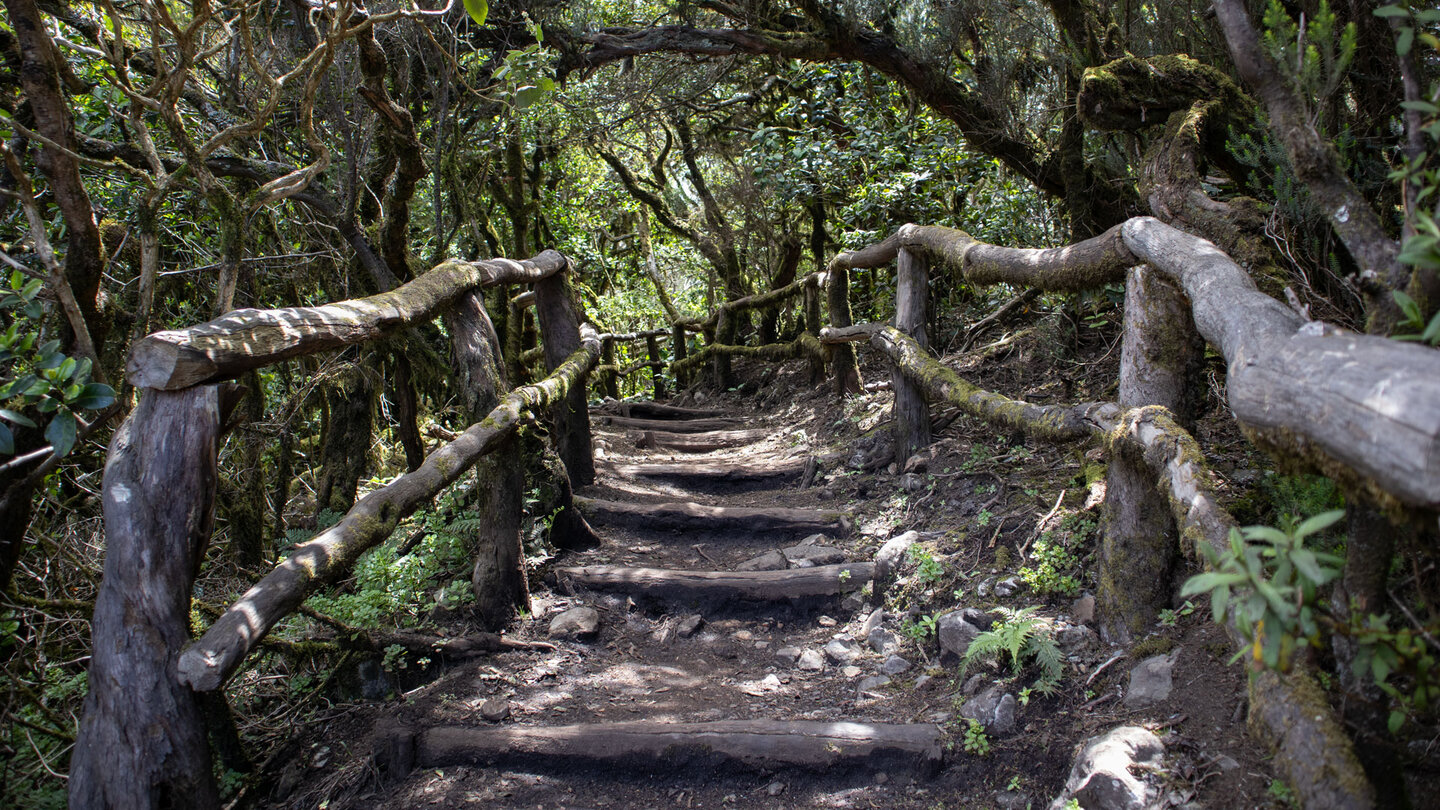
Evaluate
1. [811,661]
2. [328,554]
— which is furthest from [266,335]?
[811,661]

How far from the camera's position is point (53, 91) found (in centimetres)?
264

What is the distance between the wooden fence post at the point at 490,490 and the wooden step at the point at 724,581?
1.54ft

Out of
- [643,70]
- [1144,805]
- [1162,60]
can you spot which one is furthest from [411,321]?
[643,70]

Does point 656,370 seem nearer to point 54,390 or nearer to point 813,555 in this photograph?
point 813,555

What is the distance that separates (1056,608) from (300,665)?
2.90m

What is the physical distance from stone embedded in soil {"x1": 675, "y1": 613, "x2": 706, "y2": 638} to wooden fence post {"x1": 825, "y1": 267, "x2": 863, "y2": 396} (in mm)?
3319

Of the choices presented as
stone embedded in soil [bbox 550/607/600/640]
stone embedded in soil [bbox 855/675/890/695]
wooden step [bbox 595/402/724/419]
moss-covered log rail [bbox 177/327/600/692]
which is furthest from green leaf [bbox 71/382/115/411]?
wooden step [bbox 595/402/724/419]

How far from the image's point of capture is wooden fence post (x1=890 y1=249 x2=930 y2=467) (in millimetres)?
4750

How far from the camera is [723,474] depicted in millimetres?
5855

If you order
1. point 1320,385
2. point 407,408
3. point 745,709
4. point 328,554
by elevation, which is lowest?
point 745,709

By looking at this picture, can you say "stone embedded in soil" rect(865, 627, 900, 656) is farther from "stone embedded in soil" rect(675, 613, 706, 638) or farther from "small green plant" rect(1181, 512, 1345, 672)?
"small green plant" rect(1181, 512, 1345, 672)

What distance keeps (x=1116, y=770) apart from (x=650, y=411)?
23.8 ft

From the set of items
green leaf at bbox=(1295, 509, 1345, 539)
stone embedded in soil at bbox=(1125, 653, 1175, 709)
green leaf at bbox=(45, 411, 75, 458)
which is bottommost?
stone embedded in soil at bbox=(1125, 653, 1175, 709)

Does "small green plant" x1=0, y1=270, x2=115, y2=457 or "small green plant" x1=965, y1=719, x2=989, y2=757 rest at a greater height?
"small green plant" x1=0, y1=270, x2=115, y2=457
